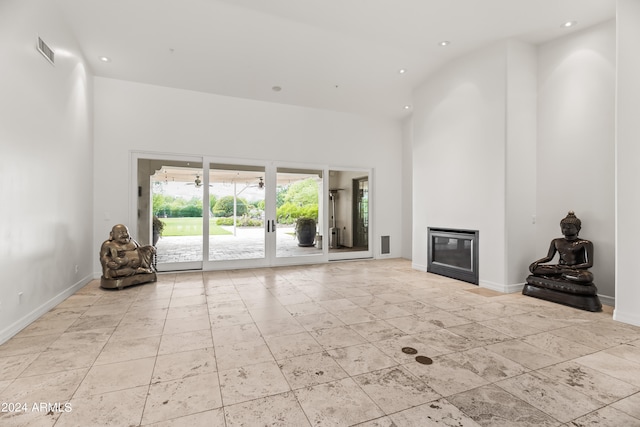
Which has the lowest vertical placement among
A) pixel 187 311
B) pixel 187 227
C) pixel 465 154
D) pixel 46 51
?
pixel 187 311

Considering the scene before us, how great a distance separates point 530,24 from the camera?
14.0 feet

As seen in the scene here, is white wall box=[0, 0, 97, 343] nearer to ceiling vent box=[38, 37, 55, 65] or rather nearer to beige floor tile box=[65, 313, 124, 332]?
ceiling vent box=[38, 37, 55, 65]

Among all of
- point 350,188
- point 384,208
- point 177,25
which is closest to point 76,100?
point 177,25

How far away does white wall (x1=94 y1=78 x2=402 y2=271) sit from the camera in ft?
18.7

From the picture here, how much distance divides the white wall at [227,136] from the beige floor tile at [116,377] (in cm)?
408

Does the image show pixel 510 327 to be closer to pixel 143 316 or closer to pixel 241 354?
pixel 241 354

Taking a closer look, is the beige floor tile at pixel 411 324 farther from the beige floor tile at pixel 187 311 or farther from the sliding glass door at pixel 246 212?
the sliding glass door at pixel 246 212

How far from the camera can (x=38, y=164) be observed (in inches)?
138

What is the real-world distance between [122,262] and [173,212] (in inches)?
68.2

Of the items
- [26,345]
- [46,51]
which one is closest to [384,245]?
[26,345]

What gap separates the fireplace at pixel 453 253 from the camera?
16.9 ft

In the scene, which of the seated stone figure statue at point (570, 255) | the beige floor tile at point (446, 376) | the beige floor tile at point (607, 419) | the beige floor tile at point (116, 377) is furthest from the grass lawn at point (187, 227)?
the beige floor tile at point (607, 419)

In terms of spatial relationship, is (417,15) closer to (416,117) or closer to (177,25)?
(416,117)

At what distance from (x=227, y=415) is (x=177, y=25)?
15.7 ft
